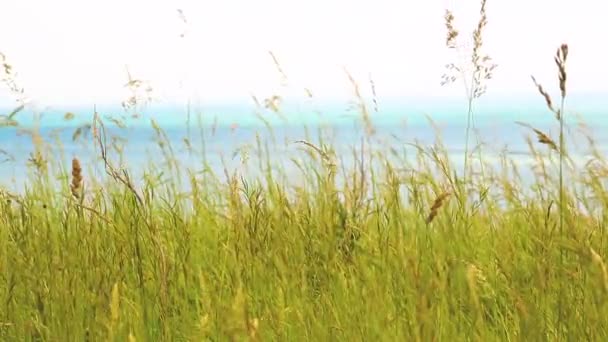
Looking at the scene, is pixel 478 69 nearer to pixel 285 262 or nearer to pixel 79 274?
pixel 285 262

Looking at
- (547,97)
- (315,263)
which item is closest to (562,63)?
(547,97)

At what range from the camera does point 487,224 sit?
3752 millimetres

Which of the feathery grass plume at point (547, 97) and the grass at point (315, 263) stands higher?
the feathery grass plume at point (547, 97)

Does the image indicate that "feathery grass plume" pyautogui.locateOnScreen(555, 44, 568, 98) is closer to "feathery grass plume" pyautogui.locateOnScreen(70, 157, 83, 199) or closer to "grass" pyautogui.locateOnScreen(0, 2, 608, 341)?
"grass" pyautogui.locateOnScreen(0, 2, 608, 341)

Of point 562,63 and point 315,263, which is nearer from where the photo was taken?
point 562,63

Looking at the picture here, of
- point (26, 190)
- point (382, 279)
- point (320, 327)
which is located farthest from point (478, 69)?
point (26, 190)

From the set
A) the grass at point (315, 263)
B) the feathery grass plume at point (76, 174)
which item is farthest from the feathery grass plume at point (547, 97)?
the feathery grass plume at point (76, 174)

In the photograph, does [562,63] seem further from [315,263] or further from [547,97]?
[315,263]

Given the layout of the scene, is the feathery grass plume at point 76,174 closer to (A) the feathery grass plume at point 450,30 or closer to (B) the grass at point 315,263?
(B) the grass at point 315,263

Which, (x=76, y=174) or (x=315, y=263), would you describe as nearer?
(x=76, y=174)

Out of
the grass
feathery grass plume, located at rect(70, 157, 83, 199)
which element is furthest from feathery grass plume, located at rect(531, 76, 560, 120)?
feathery grass plume, located at rect(70, 157, 83, 199)

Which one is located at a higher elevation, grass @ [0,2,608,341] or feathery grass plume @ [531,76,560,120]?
feathery grass plume @ [531,76,560,120]

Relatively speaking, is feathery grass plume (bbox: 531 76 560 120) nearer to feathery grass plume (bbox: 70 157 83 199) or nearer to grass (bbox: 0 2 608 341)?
grass (bbox: 0 2 608 341)

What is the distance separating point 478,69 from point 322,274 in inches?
60.1
